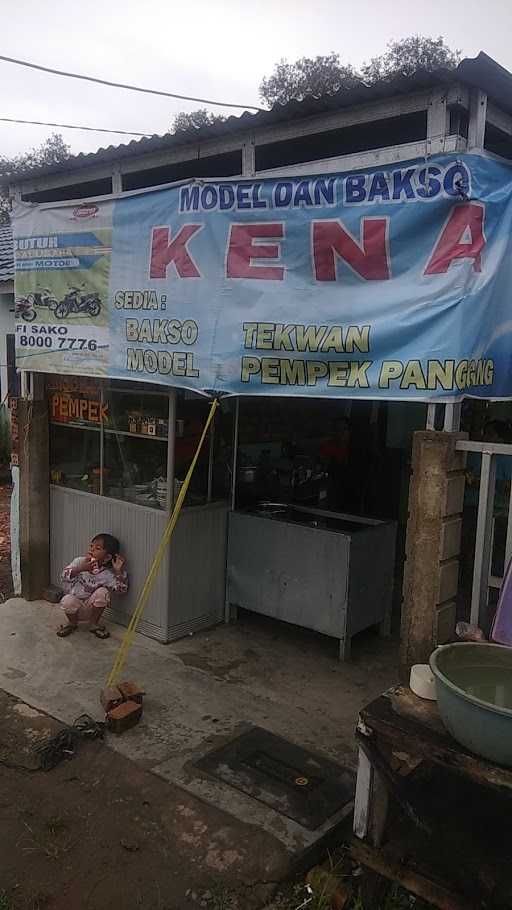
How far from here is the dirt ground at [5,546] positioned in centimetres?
784

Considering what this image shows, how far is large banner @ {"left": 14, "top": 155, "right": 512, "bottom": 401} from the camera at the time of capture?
4137mm

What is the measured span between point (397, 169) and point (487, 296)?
980mm

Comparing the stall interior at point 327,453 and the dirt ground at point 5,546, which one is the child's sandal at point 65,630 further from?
the stall interior at point 327,453

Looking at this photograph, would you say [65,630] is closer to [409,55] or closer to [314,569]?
[314,569]

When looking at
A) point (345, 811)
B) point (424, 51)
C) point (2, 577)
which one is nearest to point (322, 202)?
point (345, 811)

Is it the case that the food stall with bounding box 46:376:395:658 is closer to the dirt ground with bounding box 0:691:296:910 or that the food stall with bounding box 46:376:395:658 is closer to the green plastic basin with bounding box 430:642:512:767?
the dirt ground with bounding box 0:691:296:910

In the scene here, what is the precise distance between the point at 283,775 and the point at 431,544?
1764mm

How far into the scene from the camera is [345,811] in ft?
13.5

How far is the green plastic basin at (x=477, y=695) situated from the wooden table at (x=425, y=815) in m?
0.10

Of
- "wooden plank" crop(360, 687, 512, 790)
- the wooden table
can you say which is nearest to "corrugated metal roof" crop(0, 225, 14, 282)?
"wooden plank" crop(360, 687, 512, 790)

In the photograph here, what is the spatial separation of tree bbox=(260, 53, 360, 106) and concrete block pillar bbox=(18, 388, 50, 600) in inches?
777

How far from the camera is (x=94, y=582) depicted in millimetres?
6637

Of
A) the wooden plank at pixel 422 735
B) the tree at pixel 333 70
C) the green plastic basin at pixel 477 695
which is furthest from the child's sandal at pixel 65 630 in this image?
the tree at pixel 333 70

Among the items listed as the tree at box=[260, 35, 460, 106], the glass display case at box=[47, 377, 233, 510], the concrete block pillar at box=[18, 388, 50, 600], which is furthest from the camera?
the tree at box=[260, 35, 460, 106]
